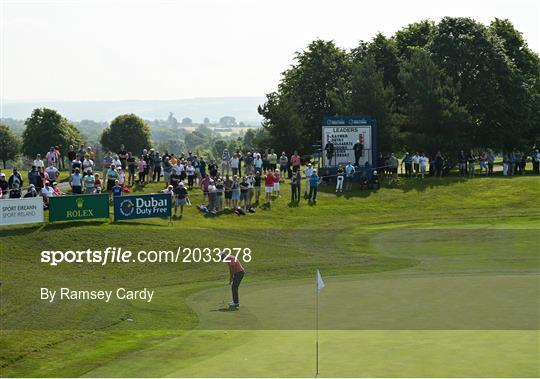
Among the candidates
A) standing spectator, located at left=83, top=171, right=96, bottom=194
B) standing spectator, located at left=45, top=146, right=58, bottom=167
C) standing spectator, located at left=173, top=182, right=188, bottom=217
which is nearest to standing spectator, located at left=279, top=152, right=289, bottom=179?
standing spectator, located at left=173, top=182, right=188, bottom=217

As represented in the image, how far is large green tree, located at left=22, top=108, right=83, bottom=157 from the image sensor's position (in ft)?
339

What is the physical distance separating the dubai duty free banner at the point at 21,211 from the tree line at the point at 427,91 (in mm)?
29762

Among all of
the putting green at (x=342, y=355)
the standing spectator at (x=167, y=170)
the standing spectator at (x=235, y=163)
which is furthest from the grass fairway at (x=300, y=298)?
the standing spectator at (x=235, y=163)

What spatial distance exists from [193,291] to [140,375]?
12639 millimetres

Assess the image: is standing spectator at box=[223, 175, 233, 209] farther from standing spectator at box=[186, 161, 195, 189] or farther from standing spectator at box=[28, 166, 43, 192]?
standing spectator at box=[28, 166, 43, 192]

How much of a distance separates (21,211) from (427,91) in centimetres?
3519

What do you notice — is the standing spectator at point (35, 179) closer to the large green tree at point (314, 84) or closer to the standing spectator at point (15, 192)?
the standing spectator at point (15, 192)

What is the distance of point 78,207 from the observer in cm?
4253

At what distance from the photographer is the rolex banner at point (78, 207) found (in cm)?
4194

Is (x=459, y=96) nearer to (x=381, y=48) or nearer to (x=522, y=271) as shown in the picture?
(x=381, y=48)

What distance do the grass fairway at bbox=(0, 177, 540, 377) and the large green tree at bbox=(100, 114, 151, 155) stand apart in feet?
281

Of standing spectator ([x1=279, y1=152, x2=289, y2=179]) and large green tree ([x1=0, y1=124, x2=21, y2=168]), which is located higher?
large green tree ([x1=0, y1=124, x2=21, y2=168])

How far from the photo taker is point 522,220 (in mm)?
51969

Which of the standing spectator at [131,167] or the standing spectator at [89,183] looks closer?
the standing spectator at [89,183]
